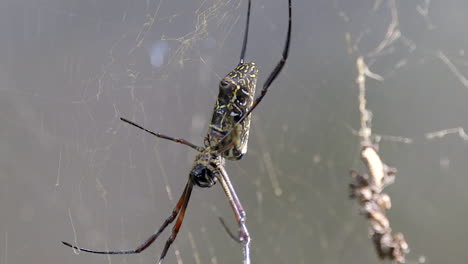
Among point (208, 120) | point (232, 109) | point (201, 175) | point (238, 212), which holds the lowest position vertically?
point (238, 212)

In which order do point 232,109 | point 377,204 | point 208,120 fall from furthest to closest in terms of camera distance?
point 208,120, point 377,204, point 232,109

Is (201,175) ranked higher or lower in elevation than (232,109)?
lower

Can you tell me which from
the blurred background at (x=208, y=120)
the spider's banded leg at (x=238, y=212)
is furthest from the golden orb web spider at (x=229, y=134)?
the blurred background at (x=208, y=120)

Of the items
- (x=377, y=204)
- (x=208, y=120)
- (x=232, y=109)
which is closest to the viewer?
(x=232, y=109)

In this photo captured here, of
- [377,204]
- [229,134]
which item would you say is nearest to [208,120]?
[377,204]

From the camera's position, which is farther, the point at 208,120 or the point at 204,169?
the point at 208,120

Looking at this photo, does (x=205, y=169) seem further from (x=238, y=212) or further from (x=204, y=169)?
(x=238, y=212)

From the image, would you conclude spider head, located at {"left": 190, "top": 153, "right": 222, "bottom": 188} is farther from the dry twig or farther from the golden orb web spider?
the dry twig

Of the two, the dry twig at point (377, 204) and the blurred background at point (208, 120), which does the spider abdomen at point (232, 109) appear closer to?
the blurred background at point (208, 120)
